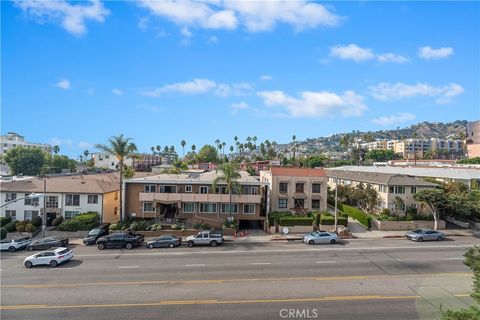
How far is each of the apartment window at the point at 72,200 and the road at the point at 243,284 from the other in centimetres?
1409

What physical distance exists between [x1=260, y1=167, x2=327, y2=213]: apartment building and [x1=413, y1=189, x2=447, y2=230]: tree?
12586 millimetres

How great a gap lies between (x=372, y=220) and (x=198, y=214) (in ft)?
81.7

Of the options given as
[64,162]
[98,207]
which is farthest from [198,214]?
[64,162]

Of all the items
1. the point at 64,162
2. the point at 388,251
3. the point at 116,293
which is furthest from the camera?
the point at 64,162

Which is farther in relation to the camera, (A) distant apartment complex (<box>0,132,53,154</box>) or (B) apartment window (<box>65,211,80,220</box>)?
(A) distant apartment complex (<box>0,132,53,154</box>)

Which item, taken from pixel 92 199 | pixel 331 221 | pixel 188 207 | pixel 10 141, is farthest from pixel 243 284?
pixel 10 141

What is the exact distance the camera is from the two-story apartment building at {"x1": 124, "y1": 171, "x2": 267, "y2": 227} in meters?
46.8

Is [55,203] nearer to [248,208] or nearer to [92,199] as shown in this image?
[92,199]

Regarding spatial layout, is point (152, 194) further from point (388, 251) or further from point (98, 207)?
point (388, 251)

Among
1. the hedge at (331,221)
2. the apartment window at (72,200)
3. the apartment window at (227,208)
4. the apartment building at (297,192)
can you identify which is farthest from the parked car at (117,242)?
the hedge at (331,221)

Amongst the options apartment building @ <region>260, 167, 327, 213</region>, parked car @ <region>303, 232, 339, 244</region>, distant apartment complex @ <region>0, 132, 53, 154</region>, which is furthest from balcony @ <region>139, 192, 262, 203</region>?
distant apartment complex @ <region>0, 132, 53, 154</region>

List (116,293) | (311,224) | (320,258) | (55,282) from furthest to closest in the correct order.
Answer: (311,224)
(320,258)
(55,282)
(116,293)

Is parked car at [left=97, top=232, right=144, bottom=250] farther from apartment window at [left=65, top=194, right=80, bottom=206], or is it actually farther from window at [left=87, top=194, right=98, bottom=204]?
apartment window at [left=65, top=194, right=80, bottom=206]

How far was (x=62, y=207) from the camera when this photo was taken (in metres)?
48.6
